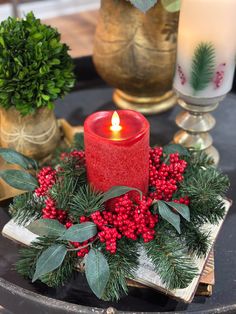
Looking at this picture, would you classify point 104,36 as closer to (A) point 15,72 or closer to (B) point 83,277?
(A) point 15,72

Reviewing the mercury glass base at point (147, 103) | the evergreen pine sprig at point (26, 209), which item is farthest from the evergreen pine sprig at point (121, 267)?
the mercury glass base at point (147, 103)

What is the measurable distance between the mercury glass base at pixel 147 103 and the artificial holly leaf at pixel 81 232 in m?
0.36

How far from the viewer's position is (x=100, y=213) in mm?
464

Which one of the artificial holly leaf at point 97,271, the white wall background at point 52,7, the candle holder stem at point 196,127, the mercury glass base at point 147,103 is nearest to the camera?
the artificial holly leaf at point 97,271

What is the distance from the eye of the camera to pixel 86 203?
0.46 metres

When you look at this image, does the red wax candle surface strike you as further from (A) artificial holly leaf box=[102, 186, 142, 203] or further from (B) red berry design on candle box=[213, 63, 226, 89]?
(B) red berry design on candle box=[213, 63, 226, 89]

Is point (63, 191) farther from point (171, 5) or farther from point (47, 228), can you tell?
point (171, 5)

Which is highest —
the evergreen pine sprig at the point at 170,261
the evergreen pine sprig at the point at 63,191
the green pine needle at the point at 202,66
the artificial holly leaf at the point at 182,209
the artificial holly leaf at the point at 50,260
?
the green pine needle at the point at 202,66

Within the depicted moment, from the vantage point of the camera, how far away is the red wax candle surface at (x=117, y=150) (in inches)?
17.3

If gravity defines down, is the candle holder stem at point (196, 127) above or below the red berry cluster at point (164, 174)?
below

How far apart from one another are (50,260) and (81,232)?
38 mm

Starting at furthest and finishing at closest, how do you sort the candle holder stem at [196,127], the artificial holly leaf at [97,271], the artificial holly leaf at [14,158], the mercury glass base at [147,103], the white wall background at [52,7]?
the white wall background at [52,7], the mercury glass base at [147,103], the candle holder stem at [196,127], the artificial holly leaf at [14,158], the artificial holly leaf at [97,271]

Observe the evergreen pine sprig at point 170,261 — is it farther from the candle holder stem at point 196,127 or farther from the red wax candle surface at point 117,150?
the candle holder stem at point 196,127

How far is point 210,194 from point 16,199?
0.69ft
